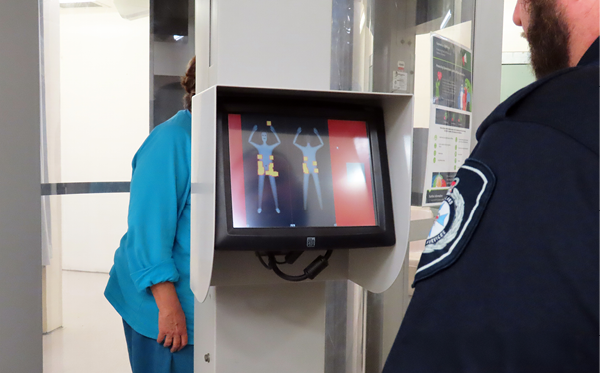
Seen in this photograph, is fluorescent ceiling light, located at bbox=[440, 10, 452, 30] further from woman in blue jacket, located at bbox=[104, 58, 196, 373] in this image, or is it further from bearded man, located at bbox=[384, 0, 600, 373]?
bearded man, located at bbox=[384, 0, 600, 373]

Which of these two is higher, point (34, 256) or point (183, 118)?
point (183, 118)

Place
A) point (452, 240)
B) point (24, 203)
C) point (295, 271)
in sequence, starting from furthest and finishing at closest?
point (24, 203)
point (295, 271)
point (452, 240)

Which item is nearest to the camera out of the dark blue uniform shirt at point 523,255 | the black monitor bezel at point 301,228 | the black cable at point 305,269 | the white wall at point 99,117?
the dark blue uniform shirt at point 523,255

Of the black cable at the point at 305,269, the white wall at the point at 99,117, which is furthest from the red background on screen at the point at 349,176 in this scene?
the white wall at the point at 99,117

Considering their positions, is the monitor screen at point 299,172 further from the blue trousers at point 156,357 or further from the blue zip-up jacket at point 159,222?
the blue trousers at point 156,357

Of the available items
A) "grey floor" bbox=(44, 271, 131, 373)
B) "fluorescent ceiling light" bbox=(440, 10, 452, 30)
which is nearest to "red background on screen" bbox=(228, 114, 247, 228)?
"fluorescent ceiling light" bbox=(440, 10, 452, 30)

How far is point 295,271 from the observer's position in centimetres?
118

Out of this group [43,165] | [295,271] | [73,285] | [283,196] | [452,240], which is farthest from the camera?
[73,285]

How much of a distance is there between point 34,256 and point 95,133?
871 mm

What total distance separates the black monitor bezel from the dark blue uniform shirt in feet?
1.36

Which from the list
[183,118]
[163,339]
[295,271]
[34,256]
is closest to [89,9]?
[183,118]

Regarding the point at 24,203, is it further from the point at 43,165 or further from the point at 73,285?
the point at 73,285

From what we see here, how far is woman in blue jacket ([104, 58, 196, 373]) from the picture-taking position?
1449 mm

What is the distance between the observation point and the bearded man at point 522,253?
0.43m
